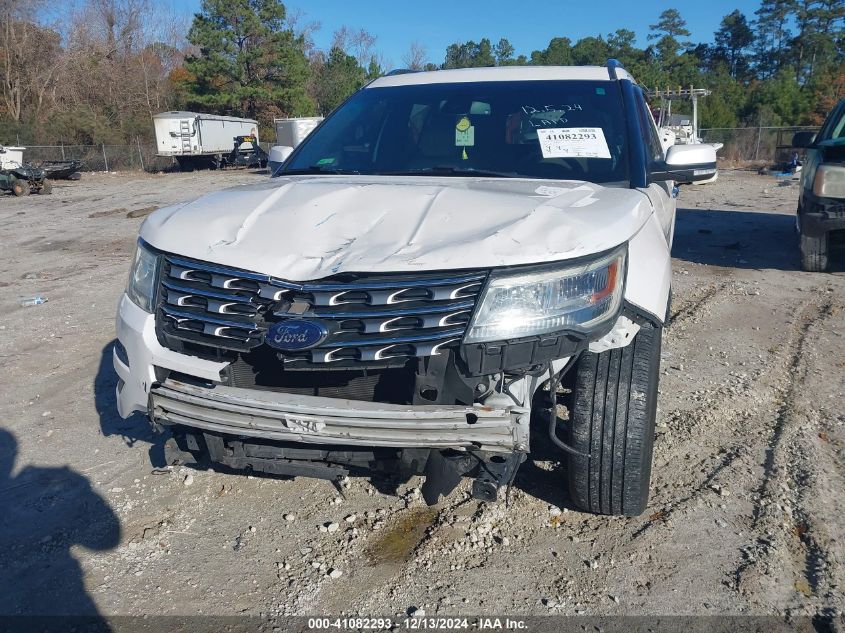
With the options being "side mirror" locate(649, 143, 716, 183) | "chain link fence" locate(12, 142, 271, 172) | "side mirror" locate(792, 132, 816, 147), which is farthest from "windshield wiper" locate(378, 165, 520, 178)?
"chain link fence" locate(12, 142, 271, 172)

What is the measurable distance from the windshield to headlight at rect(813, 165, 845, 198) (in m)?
4.38

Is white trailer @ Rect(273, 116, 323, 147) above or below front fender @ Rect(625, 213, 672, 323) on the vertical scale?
above

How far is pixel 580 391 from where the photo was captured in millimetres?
2740

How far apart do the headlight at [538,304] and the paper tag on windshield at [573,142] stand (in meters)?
1.26

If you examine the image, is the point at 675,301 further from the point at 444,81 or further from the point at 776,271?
the point at 444,81

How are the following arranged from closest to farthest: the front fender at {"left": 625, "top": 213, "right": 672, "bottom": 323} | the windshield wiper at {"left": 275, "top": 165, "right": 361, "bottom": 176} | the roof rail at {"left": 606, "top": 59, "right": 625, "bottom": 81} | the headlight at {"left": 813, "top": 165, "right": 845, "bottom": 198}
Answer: the front fender at {"left": 625, "top": 213, "right": 672, "bottom": 323}, the windshield wiper at {"left": 275, "top": 165, "right": 361, "bottom": 176}, the roof rail at {"left": 606, "top": 59, "right": 625, "bottom": 81}, the headlight at {"left": 813, "top": 165, "right": 845, "bottom": 198}

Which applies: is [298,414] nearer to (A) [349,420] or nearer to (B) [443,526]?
(A) [349,420]

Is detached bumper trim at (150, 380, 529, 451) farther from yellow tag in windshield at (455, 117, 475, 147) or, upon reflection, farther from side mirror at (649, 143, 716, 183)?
yellow tag in windshield at (455, 117, 475, 147)

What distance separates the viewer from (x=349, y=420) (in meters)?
2.39

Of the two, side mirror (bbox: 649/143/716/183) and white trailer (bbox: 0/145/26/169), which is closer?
side mirror (bbox: 649/143/716/183)

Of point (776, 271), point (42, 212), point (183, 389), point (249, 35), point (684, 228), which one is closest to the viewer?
point (183, 389)

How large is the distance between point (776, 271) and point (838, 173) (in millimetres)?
1303

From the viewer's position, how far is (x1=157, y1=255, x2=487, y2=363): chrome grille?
7.61 ft

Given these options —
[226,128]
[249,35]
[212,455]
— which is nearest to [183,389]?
[212,455]
